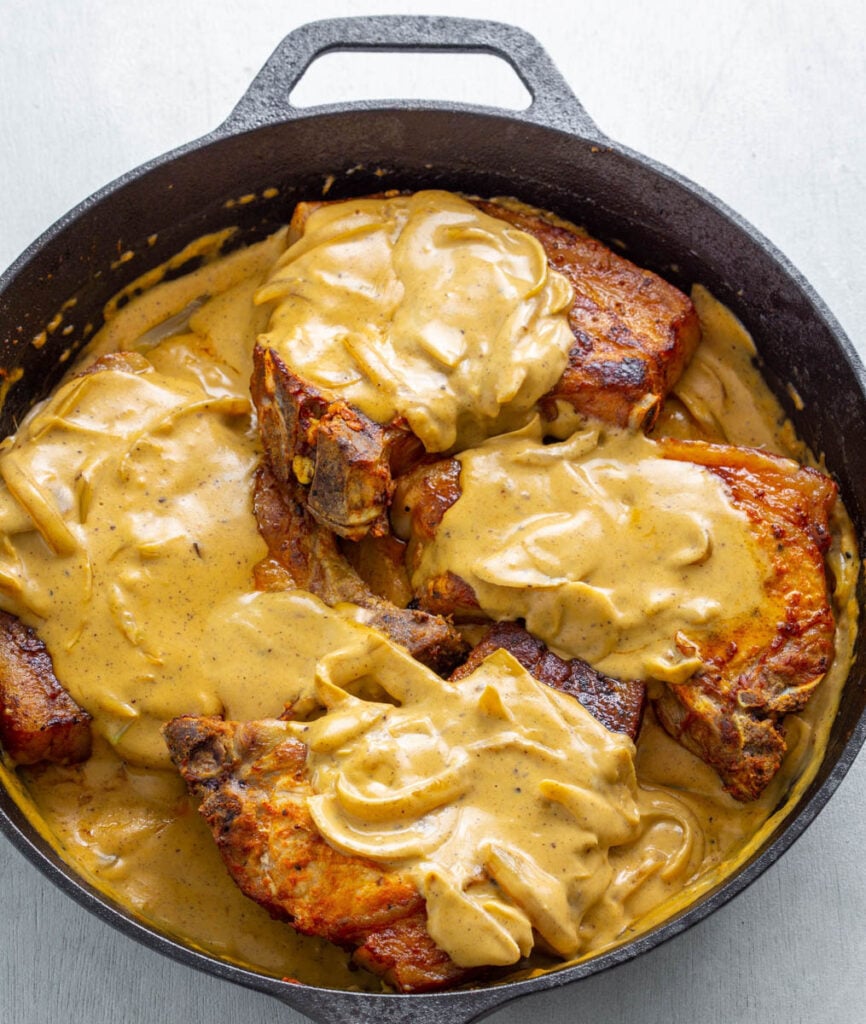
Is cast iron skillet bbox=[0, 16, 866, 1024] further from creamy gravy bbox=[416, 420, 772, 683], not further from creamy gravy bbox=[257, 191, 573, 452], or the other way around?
creamy gravy bbox=[416, 420, 772, 683]

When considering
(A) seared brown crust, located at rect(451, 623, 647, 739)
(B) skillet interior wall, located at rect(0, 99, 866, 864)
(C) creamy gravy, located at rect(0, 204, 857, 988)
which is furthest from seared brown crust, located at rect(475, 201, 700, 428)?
(A) seared brown crust, located at rect(451, 623, 647, 739)

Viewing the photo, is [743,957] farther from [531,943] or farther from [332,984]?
[332,984]

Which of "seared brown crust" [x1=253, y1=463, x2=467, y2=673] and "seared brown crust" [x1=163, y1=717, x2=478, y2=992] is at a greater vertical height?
"seared brown crust" [x1=253, y1=463, x2=467, y2=673]

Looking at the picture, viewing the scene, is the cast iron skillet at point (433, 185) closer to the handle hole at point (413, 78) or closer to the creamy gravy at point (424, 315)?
the creamy gravy at point (424, 315)

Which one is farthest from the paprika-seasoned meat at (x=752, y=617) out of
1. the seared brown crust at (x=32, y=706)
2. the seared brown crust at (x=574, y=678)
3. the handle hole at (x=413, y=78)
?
the handle hole at (x=413, y=78)

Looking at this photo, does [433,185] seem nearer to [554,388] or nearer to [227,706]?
[554,388]

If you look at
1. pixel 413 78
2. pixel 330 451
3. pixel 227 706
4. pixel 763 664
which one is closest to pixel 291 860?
pixel 227 706

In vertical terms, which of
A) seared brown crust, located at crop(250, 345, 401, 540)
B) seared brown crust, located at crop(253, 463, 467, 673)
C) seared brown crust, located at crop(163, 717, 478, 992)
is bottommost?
seared brown crust, located at crop(163, 717, 478, 992)
